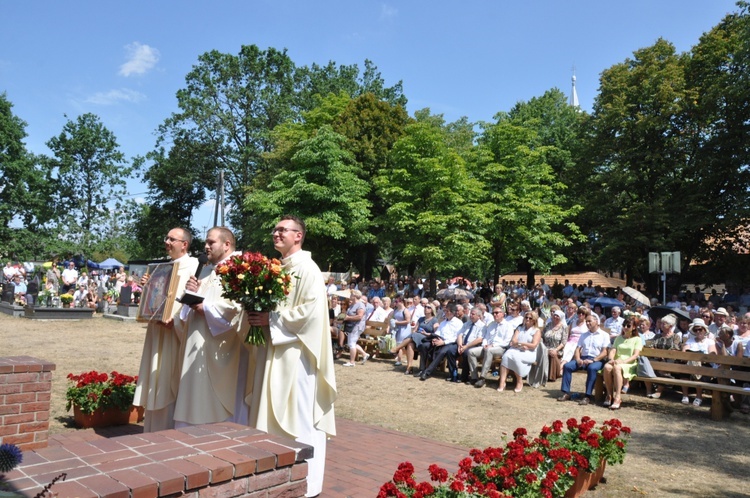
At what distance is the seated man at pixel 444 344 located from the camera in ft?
39.3

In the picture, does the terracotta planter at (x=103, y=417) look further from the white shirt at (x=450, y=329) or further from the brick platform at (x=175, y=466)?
the white shirt at (x=450, y=329)

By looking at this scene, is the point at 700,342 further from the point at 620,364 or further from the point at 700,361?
the point at 620,364

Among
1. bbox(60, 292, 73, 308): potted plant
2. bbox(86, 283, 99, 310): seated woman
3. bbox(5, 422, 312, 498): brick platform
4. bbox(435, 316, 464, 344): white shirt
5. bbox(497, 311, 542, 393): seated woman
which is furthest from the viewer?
bbox(86, 283, 99, 310): seated woman

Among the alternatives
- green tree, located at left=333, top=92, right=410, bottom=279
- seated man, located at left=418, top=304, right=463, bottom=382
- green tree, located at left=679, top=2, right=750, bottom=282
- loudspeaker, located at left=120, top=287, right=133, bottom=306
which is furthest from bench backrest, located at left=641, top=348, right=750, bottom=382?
green tree, located at left=333, top=92, right=410, bottom=279

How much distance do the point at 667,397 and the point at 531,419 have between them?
3.62 metres

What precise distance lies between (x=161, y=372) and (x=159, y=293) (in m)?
0.72

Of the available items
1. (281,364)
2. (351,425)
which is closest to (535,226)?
(351,425)

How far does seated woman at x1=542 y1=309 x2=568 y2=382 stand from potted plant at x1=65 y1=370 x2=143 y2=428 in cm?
811

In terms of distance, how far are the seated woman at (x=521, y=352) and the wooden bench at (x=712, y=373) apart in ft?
6.00

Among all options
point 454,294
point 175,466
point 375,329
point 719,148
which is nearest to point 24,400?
point 175,466

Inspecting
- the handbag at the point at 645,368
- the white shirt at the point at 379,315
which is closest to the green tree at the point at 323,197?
the white shirt at the point at 379,315

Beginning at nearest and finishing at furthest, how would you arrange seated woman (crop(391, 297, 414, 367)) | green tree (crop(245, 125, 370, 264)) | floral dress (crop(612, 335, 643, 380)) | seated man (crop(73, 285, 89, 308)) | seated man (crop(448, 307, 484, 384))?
floral dress (crop(612, 335, 643, 380))
seated man (crop(448, 307, 484, 384))
seated woman (crop(391, 297, 414, 367))
seated man (crop(73, 285, 89, 308))
green tree (crop(245, 125, 370, 264))

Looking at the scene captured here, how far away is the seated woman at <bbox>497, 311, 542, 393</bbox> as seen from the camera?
36.1 feet

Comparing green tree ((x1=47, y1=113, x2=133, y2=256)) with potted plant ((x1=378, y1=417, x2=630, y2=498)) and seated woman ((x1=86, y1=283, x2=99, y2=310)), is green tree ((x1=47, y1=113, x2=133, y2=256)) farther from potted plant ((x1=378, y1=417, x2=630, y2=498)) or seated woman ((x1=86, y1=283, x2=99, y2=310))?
potted plant ((x1=378, y1=417, x2=630, y2=498))
